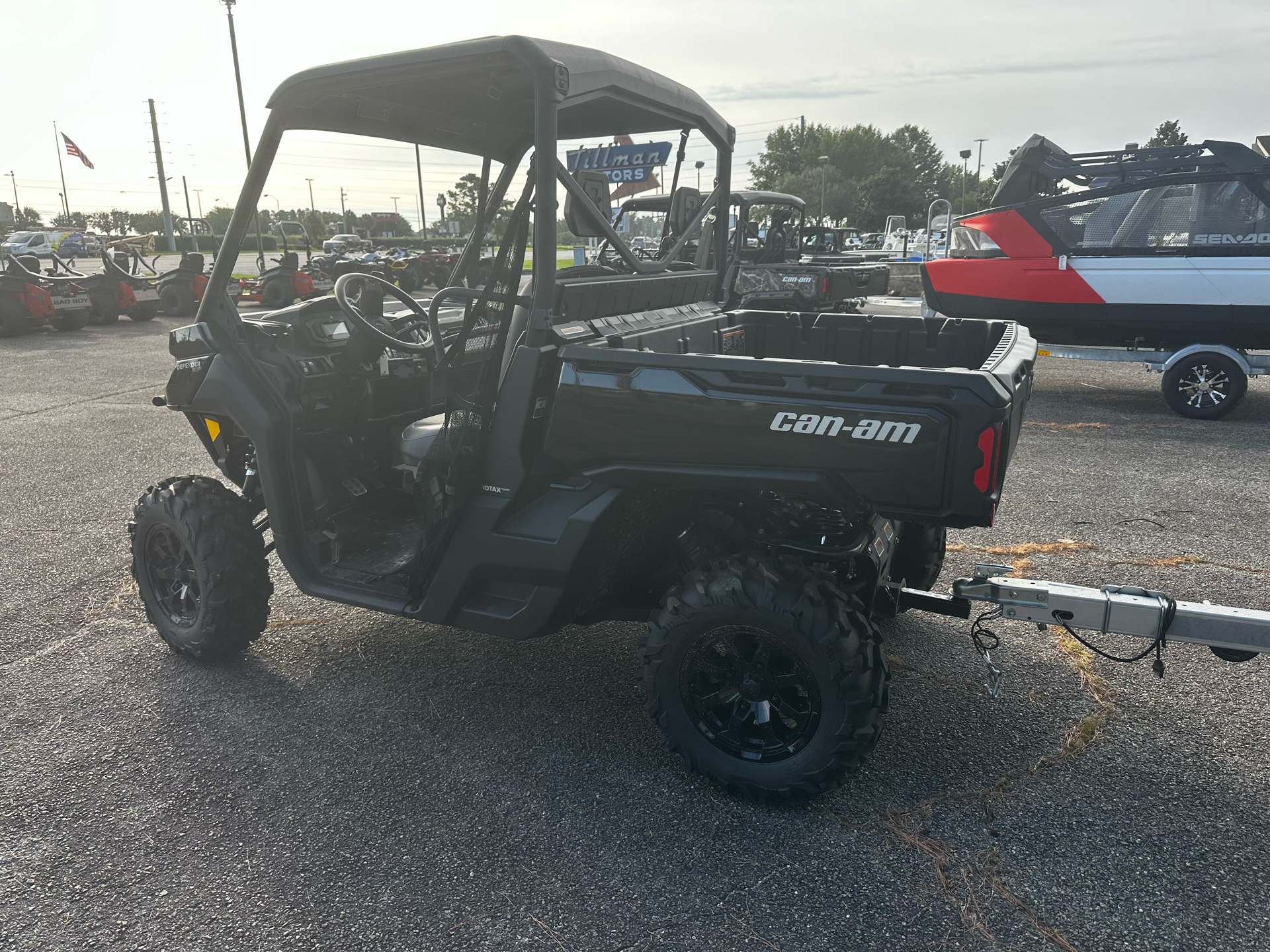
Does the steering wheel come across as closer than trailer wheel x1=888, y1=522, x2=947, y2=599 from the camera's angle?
Yes

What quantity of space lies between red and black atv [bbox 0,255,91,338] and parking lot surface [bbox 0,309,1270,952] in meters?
→ 12.9

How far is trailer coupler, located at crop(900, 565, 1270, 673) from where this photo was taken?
2.53 metres

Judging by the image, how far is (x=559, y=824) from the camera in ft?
8.66

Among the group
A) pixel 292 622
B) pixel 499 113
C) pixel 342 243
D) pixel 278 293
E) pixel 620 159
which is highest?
pixel 499 113

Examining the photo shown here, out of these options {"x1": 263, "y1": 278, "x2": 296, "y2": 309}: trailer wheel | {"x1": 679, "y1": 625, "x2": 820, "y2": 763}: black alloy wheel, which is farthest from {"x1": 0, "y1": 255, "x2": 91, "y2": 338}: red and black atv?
{"x1": 679, "y1": 625, "x2": 820, "y2": 763}: black alloy wheel

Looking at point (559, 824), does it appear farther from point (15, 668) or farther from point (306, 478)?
point (15, 668)

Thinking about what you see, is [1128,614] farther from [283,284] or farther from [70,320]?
[70,320]

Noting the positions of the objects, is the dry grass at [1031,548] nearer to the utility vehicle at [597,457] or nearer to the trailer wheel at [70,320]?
the utility vehicle at [597,457]

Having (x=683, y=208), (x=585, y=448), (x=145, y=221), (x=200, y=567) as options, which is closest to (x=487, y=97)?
(x=683, y=208)

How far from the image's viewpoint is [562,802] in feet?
9.00

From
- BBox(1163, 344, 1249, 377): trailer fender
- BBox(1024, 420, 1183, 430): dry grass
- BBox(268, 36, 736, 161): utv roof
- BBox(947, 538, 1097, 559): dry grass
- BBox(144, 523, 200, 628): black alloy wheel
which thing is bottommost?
BBox(947, 538, 1097, 559): dry grass

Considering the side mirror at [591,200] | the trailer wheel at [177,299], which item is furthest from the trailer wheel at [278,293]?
the side mirror at [591,200]

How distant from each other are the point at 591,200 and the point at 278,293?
48.2ft

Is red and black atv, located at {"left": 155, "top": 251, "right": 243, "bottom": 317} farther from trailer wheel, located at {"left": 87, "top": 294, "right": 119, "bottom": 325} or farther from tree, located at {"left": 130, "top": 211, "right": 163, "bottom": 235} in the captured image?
tree, located at {"left": 130, "top": 211, "right": 163, "bottom": 235}
